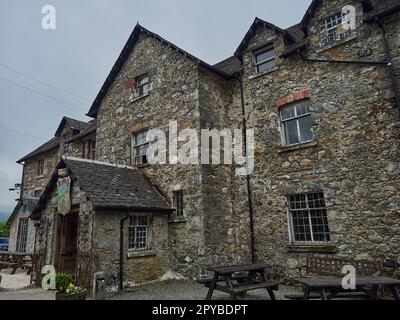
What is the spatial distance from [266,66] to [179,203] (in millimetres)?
6260

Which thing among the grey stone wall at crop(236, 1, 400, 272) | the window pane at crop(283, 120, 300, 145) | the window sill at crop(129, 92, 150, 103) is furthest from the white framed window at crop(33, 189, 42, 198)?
the window pane at crop(283, 120, 300, 145)

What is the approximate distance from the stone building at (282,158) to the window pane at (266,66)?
0.14 feet

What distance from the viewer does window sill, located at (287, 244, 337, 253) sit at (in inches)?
339

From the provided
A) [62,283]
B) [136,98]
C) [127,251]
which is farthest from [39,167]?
[62,283]

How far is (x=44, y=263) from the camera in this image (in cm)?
1040

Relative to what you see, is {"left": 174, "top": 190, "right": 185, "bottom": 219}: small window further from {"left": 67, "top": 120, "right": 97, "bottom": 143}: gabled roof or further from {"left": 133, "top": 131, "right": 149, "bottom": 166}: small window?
{"left": 67, "top": 120, "right": 97, "bottom": 143}: gabled roof

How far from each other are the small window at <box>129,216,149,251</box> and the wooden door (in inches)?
86.0

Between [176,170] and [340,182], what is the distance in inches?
225

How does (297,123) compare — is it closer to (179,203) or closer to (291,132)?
(291,132)

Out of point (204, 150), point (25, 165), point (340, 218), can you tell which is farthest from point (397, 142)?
point (25, 165)

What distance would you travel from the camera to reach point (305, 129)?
10.0 m

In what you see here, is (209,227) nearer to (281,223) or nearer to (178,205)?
(178,205)

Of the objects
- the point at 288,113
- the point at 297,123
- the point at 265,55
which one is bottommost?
the point at 297,123

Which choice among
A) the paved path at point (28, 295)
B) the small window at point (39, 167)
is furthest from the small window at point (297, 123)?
the small window at point (39, 167)
